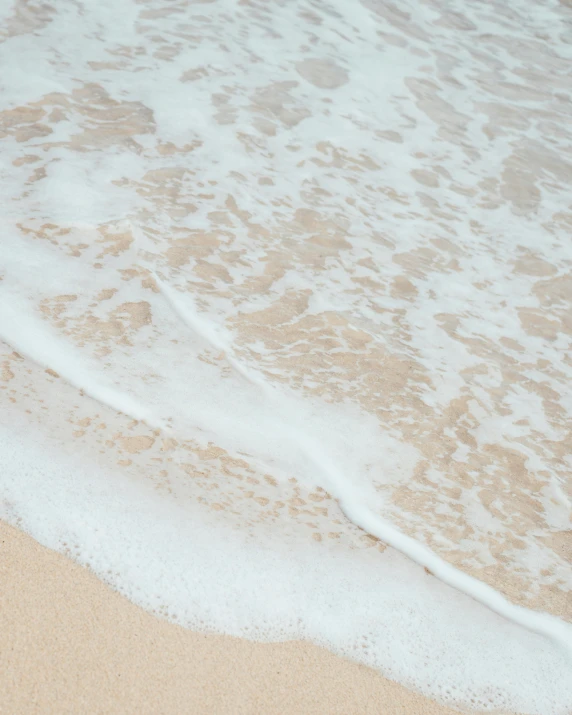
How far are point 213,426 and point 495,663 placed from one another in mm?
881

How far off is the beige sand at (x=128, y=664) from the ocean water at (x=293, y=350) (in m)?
0.05

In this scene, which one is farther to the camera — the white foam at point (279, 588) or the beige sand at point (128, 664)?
the white foam at point (279, 588)

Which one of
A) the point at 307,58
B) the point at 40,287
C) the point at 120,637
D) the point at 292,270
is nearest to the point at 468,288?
the point at 292,270

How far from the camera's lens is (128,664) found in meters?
1.42

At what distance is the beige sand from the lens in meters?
1.37

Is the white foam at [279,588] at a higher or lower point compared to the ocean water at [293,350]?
higher

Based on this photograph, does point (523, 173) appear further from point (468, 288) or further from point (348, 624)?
point (348, 624)

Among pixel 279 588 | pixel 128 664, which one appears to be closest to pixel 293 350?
pixel 279 588

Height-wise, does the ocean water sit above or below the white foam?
below

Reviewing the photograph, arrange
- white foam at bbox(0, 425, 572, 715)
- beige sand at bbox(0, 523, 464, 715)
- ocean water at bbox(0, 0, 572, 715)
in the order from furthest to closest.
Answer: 1. ocean water at bbox(0, 0, 572, 715)
2. white foam at bbox(0, 425, 572, 715)
3. beige sand at bbox(0, 523, 464, 715)

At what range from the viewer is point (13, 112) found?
3455 mm

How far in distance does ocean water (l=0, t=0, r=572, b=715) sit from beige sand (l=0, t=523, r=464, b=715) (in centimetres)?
5

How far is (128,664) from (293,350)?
1197 millimetres

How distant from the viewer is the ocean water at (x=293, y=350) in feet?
5.54
